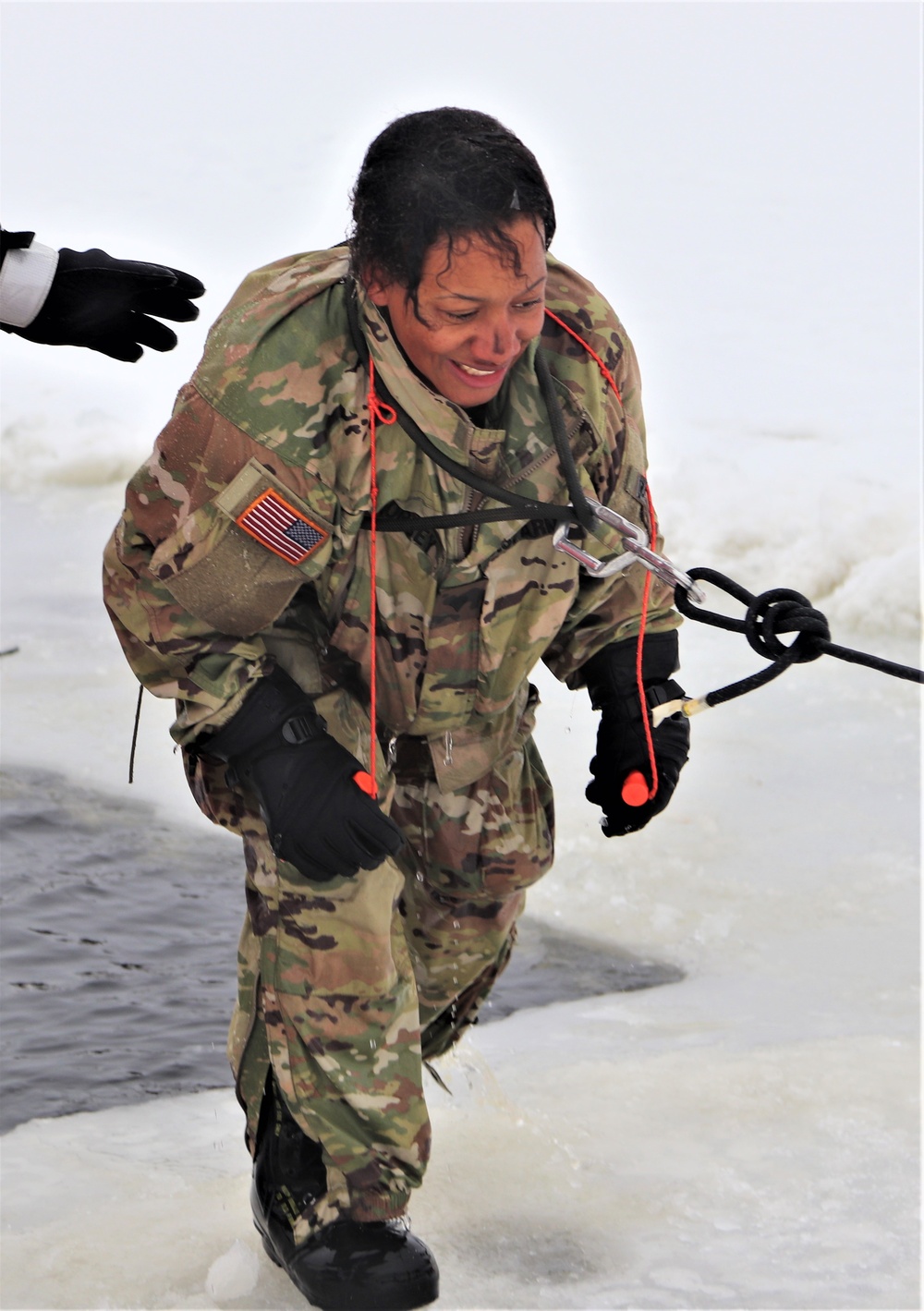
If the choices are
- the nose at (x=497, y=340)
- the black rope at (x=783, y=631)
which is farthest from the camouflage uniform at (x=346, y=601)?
the black rope at (x=783, y=631)

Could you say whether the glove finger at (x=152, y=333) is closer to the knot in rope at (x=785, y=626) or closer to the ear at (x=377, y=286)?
the ear at (x=377, y=286)

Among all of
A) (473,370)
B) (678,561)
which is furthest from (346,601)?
(678,561)

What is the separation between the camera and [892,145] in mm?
9953

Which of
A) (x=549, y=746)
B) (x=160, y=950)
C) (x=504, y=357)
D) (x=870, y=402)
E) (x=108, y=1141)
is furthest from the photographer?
(x=870, y=402)

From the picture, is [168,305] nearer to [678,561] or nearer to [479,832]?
[479,832]

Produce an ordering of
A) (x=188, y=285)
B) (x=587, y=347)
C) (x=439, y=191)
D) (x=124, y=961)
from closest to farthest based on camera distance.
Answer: (x=439, y=191) < (x=587, y=347) < (x=188, y=285) < (x=124, y=961)

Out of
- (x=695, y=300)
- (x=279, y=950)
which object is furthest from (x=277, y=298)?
(x=695, y=300)

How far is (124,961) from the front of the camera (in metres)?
3.44

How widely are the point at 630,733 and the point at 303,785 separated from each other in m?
0.59

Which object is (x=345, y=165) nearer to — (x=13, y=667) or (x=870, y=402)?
(x=870, y=402)

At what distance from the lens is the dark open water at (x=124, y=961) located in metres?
3.04

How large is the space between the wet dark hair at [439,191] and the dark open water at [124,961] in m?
1.63

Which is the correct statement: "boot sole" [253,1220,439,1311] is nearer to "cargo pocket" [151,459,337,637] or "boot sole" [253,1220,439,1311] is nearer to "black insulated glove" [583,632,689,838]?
"black insulated glove" [583,632,689,838]

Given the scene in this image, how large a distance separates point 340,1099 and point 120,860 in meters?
1.73
